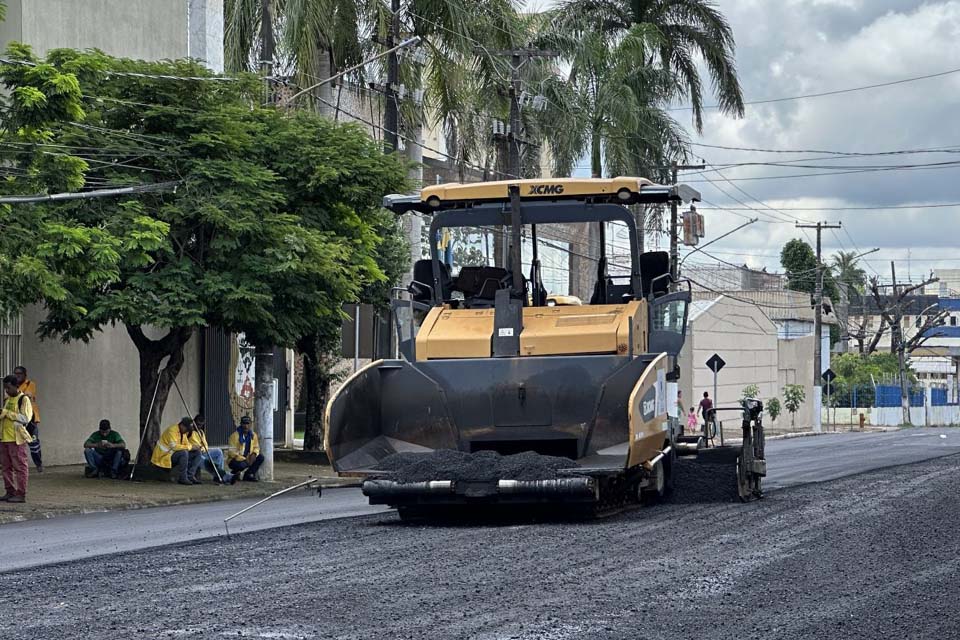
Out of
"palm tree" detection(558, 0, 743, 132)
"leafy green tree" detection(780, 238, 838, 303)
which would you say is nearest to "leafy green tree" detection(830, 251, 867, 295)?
"leafy green tree" detection(780, 238, 838, 303)

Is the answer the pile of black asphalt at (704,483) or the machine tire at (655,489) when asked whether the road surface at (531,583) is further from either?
the pile of black asphalt at (704,483)

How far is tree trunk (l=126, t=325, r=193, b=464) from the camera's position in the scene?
25.1 m

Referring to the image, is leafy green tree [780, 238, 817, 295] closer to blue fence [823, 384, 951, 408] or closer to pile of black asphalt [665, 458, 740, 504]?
blue fence [823, 384, 951, 408]

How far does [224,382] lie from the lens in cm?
3469

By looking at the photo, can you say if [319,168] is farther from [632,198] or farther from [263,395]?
[632,198]

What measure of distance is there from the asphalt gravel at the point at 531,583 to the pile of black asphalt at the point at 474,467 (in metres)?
0.53

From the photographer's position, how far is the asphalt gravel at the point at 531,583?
28.7 feet

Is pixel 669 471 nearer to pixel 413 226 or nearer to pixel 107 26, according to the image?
pixel 413 226

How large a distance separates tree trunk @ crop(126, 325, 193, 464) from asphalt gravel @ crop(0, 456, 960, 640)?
1035cm

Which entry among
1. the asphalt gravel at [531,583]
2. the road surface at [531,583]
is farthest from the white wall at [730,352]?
the asphalt gravel at [531,583]

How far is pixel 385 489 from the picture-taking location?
14.5 metres

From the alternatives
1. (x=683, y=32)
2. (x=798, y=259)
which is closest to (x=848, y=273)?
(x=798, y=259)

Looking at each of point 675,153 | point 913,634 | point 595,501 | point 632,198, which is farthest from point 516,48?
point 913,634

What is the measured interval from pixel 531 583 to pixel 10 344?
770 inches
